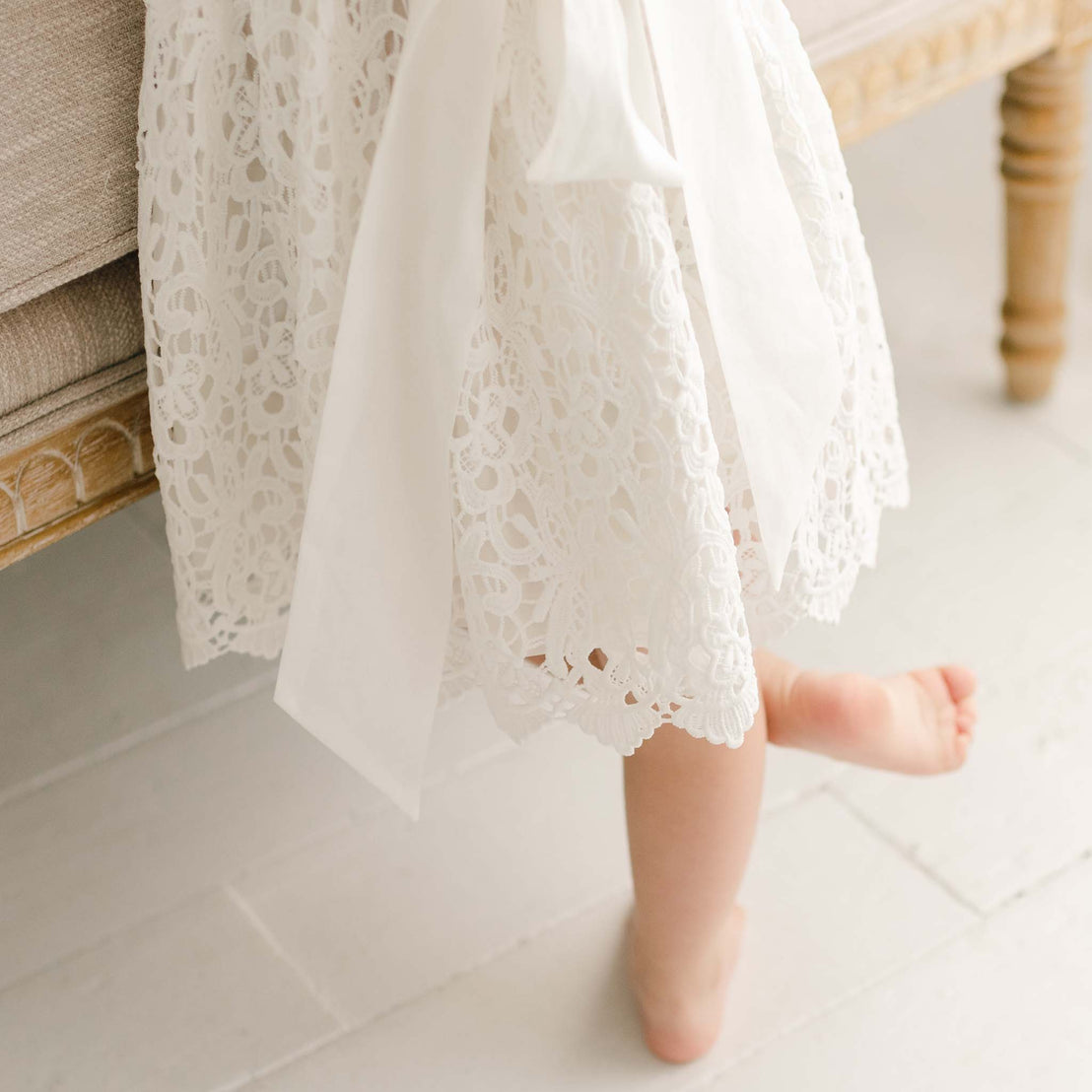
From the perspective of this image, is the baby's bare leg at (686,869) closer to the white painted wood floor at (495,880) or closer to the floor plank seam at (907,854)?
the white painted wood floor at (495,880)

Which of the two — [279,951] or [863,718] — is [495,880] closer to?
[279,951]

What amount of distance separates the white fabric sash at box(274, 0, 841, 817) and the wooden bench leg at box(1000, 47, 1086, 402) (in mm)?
621

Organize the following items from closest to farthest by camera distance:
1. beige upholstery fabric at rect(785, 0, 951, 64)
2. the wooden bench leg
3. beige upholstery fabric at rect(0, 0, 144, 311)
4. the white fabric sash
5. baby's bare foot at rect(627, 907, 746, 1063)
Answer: the white fabric sash → beige upholstery fabric at rect(0, 0, 144, 311) → baby's bare foot at rect(627, 907, 746, 1063) → beige upholstery fabric at rect(785, 0, 951, 64) → the wooden bench leg

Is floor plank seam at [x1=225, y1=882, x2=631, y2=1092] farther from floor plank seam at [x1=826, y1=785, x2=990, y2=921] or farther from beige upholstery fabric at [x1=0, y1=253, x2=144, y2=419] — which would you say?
beige upholstery fabric at [x1=0, y1=253, x2=144, y2=419]

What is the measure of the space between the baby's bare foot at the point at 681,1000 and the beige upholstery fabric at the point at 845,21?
0.55 metres

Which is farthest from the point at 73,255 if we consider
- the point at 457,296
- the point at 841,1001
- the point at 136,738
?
the point at 841,1001

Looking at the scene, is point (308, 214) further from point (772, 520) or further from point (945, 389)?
point (945, 389)

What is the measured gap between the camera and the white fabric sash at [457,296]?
25.6 inches

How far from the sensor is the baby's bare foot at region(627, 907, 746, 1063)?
903 millimetres

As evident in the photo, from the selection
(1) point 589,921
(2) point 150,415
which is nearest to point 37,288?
(2) point 150,415

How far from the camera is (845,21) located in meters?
1.04

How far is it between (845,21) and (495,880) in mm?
593

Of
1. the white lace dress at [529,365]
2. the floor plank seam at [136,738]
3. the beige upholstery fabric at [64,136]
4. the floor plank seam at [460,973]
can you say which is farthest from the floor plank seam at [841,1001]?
the beige upholstery fabric at [64,136]

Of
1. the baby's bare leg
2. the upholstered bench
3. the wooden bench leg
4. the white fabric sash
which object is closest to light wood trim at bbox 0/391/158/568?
the upholstered bench
